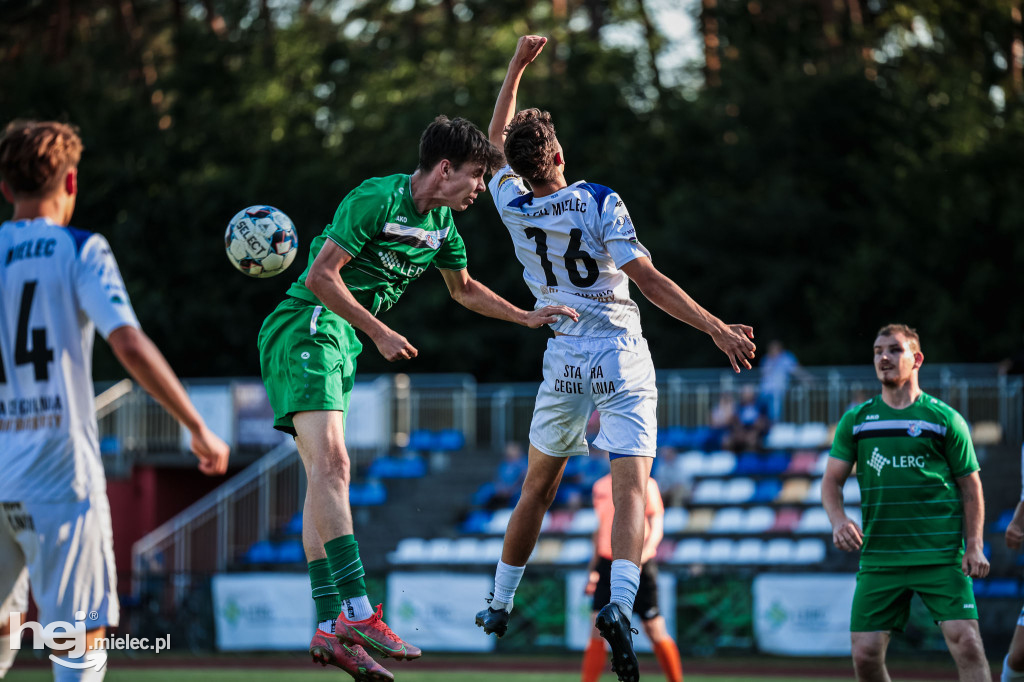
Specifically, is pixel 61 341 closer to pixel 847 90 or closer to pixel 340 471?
pixel 340 471

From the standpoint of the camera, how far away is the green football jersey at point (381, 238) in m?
6.10

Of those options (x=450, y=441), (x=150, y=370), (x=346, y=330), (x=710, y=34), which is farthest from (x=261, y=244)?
(x=710, y=34)

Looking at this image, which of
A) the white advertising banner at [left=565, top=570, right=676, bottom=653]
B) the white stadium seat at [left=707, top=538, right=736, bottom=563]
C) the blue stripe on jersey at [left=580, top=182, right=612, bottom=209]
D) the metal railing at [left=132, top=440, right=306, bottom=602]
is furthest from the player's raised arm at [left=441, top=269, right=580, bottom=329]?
the metal railing at [left=132, top=440, right=306, bottom=602]

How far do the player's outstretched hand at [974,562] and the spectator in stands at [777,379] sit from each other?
1295 cm

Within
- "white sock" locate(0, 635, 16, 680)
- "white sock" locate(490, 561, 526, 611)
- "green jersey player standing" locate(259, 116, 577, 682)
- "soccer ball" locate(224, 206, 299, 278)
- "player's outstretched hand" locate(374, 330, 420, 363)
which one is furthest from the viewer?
"soccer ball" locate(224, 206, 299, 278)

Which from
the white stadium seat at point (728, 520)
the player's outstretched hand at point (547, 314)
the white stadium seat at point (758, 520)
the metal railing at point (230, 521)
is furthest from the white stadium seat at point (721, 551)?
the player's outstretched hand at point (547, 314)

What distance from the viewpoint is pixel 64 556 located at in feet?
15.1

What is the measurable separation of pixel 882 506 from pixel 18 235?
504cm

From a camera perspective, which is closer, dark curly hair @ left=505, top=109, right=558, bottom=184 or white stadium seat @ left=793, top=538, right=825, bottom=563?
dark curly hair @ left=505, top=109, right=558, bottom=184

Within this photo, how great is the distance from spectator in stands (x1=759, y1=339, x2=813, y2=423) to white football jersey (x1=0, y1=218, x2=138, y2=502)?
16.3 meters

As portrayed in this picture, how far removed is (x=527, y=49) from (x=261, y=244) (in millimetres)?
1880

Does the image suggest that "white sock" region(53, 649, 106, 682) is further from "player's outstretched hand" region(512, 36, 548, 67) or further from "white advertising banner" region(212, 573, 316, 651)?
"white advertising banner" region(212, 573, 316, 651)

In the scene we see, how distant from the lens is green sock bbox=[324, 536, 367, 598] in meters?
5.87

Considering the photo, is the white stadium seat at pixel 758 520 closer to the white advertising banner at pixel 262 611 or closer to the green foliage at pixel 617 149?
the white advertising banner at pixel 262 611
